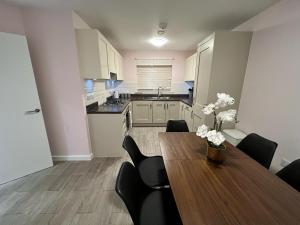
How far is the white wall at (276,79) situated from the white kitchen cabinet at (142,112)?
2654mm

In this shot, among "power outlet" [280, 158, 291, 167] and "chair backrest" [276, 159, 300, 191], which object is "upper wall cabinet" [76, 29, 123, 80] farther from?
"power outlet" [280, 158, 291, 167]

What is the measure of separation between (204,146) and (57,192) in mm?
1948

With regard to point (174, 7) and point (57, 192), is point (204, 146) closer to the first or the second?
point (174, 7)

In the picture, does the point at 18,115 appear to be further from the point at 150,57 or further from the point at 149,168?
the point at 150,57

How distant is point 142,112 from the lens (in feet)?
14.5

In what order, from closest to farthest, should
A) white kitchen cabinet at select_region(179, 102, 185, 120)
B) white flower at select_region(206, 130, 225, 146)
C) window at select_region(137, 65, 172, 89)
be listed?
white flower at select_region(206, 130, 225, 146) < white kitchen cabinet at select_region(179, 102, 185, 120) < window at select_region(137, 65, 172, 89)

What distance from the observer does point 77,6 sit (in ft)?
6.08

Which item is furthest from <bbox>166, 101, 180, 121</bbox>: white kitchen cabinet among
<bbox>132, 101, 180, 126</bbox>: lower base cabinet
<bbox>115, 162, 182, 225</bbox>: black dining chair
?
<bbox>115, 162, 182, 225</bbox>: black dining chair

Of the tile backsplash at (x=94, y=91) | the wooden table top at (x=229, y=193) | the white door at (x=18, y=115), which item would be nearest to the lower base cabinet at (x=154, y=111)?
the tile backsplash at (x=94, y=91)

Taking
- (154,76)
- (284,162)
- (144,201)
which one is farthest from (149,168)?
(154,76)

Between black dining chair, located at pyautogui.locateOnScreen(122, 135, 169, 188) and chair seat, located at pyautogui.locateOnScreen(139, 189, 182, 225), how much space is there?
123 mm

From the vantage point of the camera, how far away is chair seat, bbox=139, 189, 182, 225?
1.00m

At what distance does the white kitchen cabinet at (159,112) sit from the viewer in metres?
4.35

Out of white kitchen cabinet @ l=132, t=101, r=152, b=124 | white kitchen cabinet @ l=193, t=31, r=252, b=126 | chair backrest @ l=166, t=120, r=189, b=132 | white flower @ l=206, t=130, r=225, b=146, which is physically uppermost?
white kitchen cabinet @ l=193, t=31, r=252, b=126
